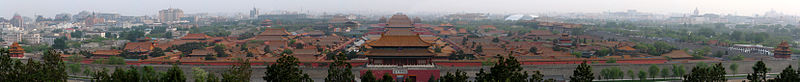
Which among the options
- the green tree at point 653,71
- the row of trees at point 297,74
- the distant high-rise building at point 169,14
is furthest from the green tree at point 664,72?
the distant high-rise building at point 169,14

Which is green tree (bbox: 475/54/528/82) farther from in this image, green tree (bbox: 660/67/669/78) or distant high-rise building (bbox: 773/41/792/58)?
distant high-rise building (bbox: 773/41/792/58)

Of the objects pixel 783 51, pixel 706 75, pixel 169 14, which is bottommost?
pixel 783 51

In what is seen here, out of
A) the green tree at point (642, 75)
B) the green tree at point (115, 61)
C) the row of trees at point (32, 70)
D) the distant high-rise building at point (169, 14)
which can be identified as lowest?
the green tree at point (642, 75)

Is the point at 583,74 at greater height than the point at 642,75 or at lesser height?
greater

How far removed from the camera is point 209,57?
20.7 m

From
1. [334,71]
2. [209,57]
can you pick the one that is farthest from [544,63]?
[209,57]

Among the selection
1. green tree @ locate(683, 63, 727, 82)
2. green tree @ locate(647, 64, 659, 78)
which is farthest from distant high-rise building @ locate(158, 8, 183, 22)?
green tree @ locate(683, 63, 727, 82)

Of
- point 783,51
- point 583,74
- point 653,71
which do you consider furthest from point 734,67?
point 583,74

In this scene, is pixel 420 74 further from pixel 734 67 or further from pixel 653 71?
pixel 734 67

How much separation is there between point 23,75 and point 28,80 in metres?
0.12

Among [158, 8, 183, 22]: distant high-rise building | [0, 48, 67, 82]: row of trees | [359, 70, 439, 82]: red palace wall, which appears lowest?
[359, 70, 439, 82]: red palace wall

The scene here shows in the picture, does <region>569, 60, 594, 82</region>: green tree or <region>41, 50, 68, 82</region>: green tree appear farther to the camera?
<region>41, 50, 68, 82</region>: green tree

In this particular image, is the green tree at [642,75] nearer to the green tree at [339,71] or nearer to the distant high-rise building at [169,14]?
the green tree at [339,71]

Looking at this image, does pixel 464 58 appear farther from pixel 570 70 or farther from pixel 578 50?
pixel 578 50
